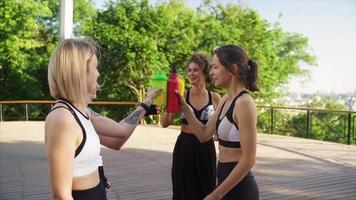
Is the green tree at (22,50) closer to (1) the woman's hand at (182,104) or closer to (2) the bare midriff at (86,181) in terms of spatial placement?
(1) the woman's hand at (182,104)

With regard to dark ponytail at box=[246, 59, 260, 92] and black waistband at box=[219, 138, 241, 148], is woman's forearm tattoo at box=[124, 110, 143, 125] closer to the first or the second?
black waistband at box=[219, 138, 241, 148]

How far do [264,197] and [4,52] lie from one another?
61.7ft

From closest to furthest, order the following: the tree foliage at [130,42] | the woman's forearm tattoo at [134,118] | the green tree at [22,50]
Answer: the woman's forearm tattoo at [134,118] → the tree foliage at [130,42] → the green tree at [22,50]

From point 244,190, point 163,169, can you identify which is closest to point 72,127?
point 244,190

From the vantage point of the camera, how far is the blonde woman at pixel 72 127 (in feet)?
5.20

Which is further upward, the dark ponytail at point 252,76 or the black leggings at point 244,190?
the dark ponytail at point 252,76

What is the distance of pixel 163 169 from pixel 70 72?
204 inches

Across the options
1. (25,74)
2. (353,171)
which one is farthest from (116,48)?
(353,171)

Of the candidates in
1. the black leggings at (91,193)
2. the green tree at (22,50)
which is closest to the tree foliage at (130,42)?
the green tree at (22,50)

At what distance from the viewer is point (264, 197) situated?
16.7 feet

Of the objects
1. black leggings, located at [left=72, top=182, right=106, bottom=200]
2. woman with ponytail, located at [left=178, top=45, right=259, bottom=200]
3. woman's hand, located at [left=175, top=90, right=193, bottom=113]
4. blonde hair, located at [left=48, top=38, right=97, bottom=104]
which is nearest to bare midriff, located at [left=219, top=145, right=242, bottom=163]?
woman with ponytail, located at [left=178, top=45, right=259, bottom=200]

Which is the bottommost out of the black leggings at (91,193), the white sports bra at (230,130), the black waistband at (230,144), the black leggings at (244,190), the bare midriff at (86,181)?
the black leggings at (244,190)

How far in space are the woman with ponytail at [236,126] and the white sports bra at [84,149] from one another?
728 millimetres

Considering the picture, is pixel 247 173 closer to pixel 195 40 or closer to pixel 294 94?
pixel 195 40
